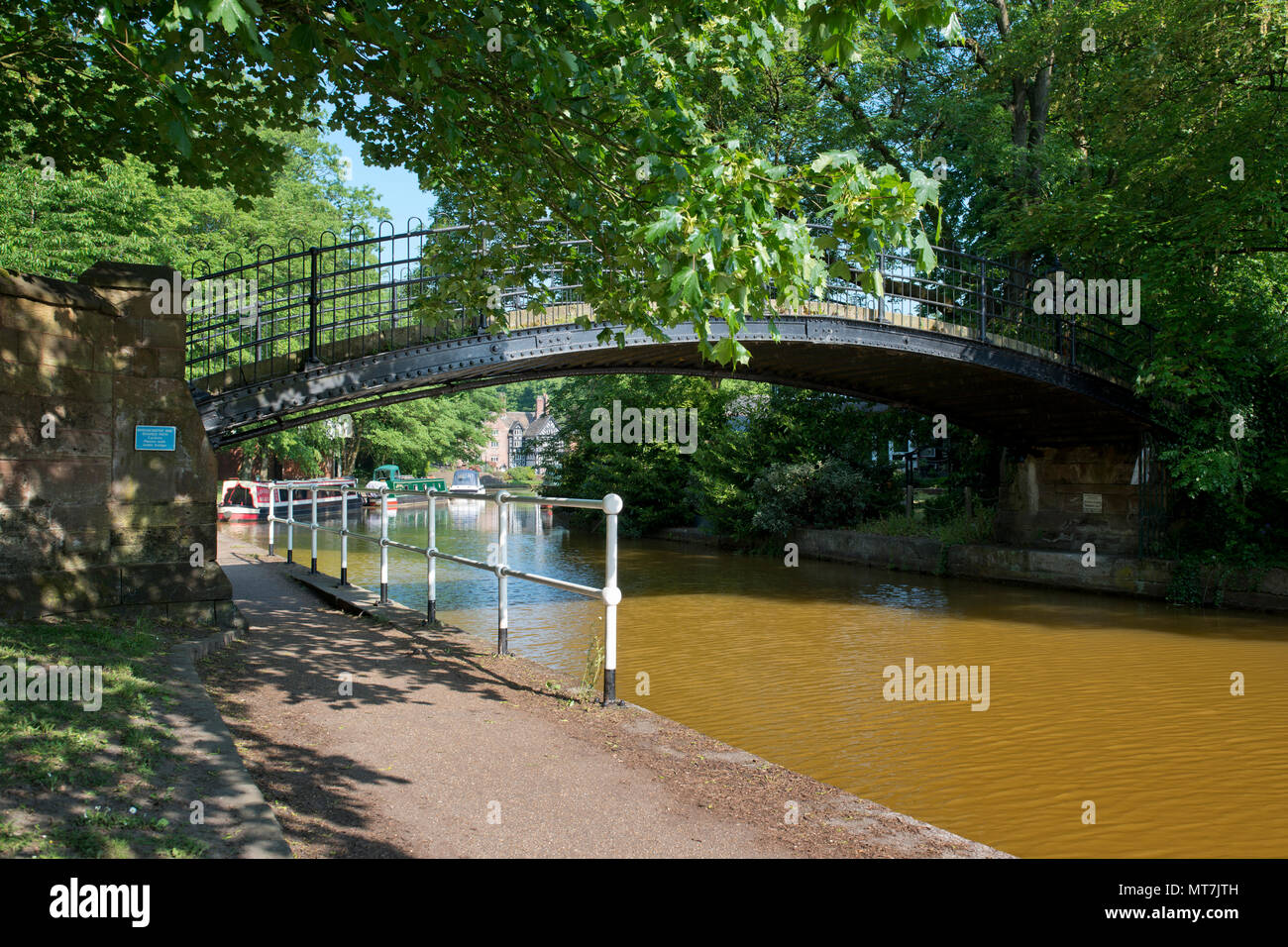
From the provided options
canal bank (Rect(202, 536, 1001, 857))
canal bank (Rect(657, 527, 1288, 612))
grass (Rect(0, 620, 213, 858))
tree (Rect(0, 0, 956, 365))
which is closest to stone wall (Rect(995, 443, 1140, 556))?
canal bank (Rect(657, 527, 1288, 612))

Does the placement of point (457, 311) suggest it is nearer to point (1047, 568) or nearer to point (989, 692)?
point (989, 692)

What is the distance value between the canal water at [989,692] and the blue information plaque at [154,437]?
3762 millimetres

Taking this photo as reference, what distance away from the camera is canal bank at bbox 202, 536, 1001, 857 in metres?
3.46

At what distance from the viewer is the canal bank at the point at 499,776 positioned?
3459 mm

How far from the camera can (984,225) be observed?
2119cm

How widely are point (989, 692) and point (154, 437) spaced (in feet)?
24.4

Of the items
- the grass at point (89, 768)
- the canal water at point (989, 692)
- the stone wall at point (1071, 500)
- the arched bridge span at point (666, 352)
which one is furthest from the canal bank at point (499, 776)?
the stone wall at point (1071, 500)

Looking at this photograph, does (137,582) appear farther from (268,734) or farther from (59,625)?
(268,734)

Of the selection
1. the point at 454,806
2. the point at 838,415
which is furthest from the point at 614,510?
the point at 838,415

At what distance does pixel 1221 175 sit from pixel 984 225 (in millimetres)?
8747

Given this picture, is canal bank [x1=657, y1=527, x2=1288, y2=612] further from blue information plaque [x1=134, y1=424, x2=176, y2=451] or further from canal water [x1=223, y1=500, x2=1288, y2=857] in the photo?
blue information plaque [x1=134, y1=424, x2=176, y2=451]

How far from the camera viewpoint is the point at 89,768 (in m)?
3.42

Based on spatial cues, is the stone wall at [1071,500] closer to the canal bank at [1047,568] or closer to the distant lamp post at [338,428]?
the canal bank at [1047,568]

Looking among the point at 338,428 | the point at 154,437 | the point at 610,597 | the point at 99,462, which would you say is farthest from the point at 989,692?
the point at 338,428
